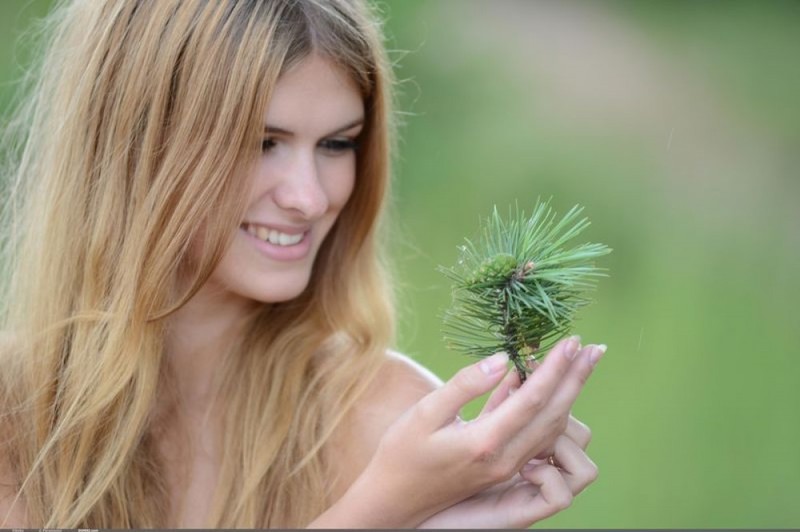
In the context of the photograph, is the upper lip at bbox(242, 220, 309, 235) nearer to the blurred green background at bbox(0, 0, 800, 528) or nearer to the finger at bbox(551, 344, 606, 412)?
the finger at bbox(551, 344, 606, 412)

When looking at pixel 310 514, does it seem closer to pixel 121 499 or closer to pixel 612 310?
pixel 121 499

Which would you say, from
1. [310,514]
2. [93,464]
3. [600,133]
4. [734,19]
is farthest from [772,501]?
[93,464]

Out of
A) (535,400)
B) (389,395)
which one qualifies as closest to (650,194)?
(389,395)

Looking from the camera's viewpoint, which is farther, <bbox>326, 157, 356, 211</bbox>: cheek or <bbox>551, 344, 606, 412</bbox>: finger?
<bbox>326, 157, 356, 211</bbox>: cheek

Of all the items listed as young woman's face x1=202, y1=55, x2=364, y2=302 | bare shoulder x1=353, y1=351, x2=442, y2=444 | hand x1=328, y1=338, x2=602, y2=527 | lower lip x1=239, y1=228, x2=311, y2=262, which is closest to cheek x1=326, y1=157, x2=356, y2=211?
young woman's face x1=202, y1=55, x2=364, y2=302

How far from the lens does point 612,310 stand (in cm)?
384

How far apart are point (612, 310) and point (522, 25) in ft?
5.99

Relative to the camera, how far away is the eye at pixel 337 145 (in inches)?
77.7

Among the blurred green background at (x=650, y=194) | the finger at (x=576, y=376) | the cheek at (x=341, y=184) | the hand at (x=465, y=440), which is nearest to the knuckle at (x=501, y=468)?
the hand at (x=465, y=440)

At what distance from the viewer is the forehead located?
1.83 metres

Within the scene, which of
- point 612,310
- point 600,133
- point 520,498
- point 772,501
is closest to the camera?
point 520,498

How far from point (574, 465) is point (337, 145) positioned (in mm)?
745

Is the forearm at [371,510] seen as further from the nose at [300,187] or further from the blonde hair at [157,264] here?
the nose at [300,187]

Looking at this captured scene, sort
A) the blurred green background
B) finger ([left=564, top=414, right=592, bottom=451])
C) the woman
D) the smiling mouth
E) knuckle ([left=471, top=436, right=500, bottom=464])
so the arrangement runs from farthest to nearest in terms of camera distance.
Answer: the blurred green background
the smiling mouth
the woman
finger ([left=564, top=414, right=592, bottom=451])
knuckle ([left=471, top=436, right=500, bottom=464])
